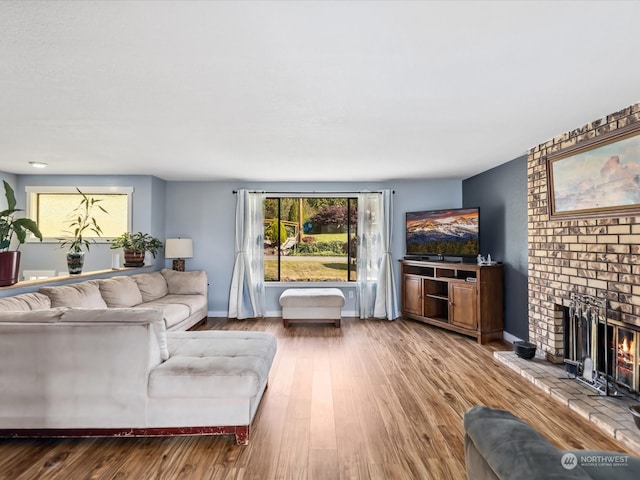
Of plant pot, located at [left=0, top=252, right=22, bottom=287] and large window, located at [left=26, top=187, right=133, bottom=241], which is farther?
large window, located at [left=26, top=187, right=133, bottom=241]

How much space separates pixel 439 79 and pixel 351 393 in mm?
2575

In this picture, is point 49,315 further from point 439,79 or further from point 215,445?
point 439,79

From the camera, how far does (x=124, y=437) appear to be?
232 cm

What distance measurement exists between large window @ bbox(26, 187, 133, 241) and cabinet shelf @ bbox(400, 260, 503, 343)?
4778 millimetres

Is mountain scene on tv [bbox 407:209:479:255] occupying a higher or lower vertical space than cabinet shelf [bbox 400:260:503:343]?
higher

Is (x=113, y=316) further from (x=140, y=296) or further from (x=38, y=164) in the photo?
(x=38, y=164)

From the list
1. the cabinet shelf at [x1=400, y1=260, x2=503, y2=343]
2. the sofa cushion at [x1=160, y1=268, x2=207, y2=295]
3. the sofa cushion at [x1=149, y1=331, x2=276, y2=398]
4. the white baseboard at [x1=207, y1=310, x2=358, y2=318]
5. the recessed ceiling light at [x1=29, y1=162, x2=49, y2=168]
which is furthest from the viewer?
the white baseboard at [x1=207, y1=310, x2=358, y2=318]

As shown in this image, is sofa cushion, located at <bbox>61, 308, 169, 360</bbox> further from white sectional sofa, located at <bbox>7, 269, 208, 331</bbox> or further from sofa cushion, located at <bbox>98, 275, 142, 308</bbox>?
sofa cushion, located at <bbox>98, 275, 142, 308</bbox>

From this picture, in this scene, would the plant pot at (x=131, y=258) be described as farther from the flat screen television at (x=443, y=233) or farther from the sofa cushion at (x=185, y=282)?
the flat screen television at (x=443, y=233)

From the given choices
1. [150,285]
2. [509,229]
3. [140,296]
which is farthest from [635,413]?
[150,285]

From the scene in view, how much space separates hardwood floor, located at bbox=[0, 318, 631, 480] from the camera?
6.52 ft

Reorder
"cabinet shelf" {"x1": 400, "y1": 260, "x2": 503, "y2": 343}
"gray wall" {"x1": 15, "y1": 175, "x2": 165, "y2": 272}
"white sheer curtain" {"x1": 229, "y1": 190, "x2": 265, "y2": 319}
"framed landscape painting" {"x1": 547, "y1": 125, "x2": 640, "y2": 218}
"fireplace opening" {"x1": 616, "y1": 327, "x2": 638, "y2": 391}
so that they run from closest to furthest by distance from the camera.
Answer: "framed landscape painting" {"x1": 547, "y1": 125, "x2": 640, "y2": 218} → "fireplace opening" {"x1": 616, "y1": 327, "x2": 638, "y2": 391} → "cabinet shelf" {"x1": 400, "y1": 260, "x2": 503, "y2": 343} → "gray wall" {"x1": 15, "y1": 175, "x2": 165, "y2": 272} → "white sheer curtain" {"x1": 229, "y1": 190, "x2": 265, "y2": 319}

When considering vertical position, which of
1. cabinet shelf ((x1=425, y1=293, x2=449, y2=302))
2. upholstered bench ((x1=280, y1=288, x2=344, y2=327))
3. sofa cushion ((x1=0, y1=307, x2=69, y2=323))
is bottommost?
upholstered bench ((x1=280, y1=288, x2=344, y2=327))

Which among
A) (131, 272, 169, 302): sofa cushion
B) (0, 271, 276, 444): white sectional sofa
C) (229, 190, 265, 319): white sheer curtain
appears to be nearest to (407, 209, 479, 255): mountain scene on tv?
(229, 190, 265, 319): white sheer curtain
